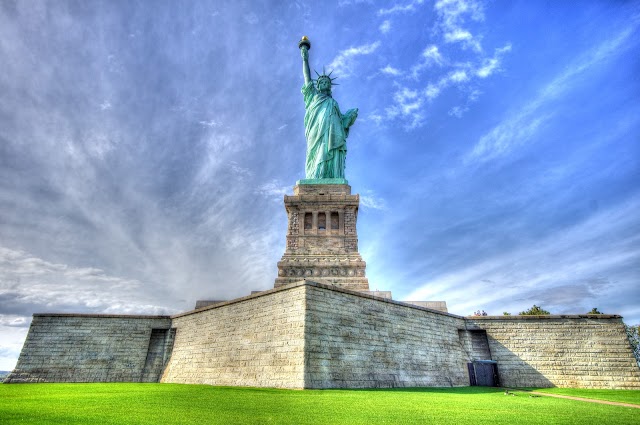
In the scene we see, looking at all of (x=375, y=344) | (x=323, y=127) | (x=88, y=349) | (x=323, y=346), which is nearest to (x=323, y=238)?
(x=323, y=127)

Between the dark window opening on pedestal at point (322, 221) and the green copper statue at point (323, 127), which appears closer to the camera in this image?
the dark window opening on pedestal at point (322, 221)

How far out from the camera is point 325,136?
31156mm

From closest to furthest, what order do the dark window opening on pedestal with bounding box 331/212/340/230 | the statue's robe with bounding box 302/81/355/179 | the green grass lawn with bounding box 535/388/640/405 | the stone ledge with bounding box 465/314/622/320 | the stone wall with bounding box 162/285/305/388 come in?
the green grass lawn with bounding box 535/388/640/405
the stone wall with bounding box 162/285/305/388
the stone ledge with bounding box 465/314/622/320
the dark window opening on pedestal with bounding box 331/212/340/230
the statue's robe with bounding box 302/81/355/179

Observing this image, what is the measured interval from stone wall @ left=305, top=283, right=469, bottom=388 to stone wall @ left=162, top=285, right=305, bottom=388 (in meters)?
0.68

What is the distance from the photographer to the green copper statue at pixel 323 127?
3077cm

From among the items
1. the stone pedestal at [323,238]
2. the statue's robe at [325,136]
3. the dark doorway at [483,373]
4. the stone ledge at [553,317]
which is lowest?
the dark doorway at [483,373]

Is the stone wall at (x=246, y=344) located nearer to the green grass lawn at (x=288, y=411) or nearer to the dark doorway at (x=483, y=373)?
the green grass lawn at (x=288, y=411)

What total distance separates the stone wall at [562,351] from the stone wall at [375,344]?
2.08 meters

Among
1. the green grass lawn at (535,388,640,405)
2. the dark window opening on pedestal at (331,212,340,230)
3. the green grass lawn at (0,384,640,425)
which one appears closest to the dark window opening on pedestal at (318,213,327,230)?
the dark window opening on pedestal at (331,212,340,230)

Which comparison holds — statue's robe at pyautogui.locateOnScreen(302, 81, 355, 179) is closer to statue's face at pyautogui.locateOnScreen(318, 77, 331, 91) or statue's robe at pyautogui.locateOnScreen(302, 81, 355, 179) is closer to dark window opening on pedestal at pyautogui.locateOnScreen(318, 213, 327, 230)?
statue's face at pyautogui.locateOnScreen(318, 77, 331, 91)

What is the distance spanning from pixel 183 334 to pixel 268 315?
6585mm

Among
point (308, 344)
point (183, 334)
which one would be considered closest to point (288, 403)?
point (308, 344)

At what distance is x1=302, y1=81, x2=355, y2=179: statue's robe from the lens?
101ft

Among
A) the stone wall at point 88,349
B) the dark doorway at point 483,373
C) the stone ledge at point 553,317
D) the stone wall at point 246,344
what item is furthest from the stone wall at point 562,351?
the stone wall at point 88,349
